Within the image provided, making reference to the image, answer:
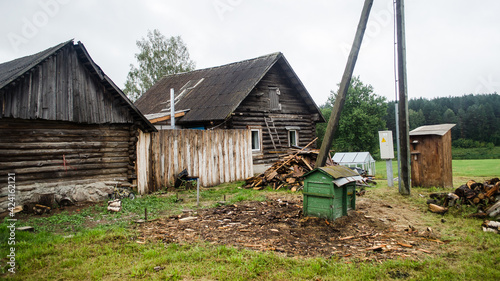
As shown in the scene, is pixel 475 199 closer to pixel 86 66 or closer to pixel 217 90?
pixel 86 66

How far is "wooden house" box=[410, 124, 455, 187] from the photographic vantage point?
34.8ft

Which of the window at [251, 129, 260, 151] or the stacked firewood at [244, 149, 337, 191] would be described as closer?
the stacked firewood at [244, 149, 337, 191]

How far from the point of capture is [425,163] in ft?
35.9

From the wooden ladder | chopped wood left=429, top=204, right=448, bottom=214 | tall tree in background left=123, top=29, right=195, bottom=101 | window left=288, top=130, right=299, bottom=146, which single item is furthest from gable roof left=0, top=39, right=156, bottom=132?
tall tree in background left=123, top=29, right=195, bottom=101

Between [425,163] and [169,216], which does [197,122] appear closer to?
[169,216]

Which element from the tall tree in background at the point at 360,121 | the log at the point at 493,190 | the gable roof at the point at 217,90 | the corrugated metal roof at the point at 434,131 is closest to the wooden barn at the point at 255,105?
the gable roof at the point at 217,90

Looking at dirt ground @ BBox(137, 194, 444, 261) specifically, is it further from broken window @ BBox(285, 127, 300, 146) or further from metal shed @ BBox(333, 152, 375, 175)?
metal shed @ BBox(333, 152, 375, 175)

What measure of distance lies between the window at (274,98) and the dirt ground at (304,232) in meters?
9.65

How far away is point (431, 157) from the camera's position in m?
10.7

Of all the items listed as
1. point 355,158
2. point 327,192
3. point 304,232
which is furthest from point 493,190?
point 355,158

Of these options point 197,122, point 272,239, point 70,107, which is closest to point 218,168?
point 197,122

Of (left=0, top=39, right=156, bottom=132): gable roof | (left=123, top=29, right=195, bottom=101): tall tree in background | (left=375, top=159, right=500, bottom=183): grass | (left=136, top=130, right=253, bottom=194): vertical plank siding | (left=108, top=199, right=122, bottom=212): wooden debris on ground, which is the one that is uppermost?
(left=123, top=29, right=195, bottom=101): tall tree in background

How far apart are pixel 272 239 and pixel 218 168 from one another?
7.81 metres

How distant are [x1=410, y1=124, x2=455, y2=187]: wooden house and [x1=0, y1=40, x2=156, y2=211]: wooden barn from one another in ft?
31.2
